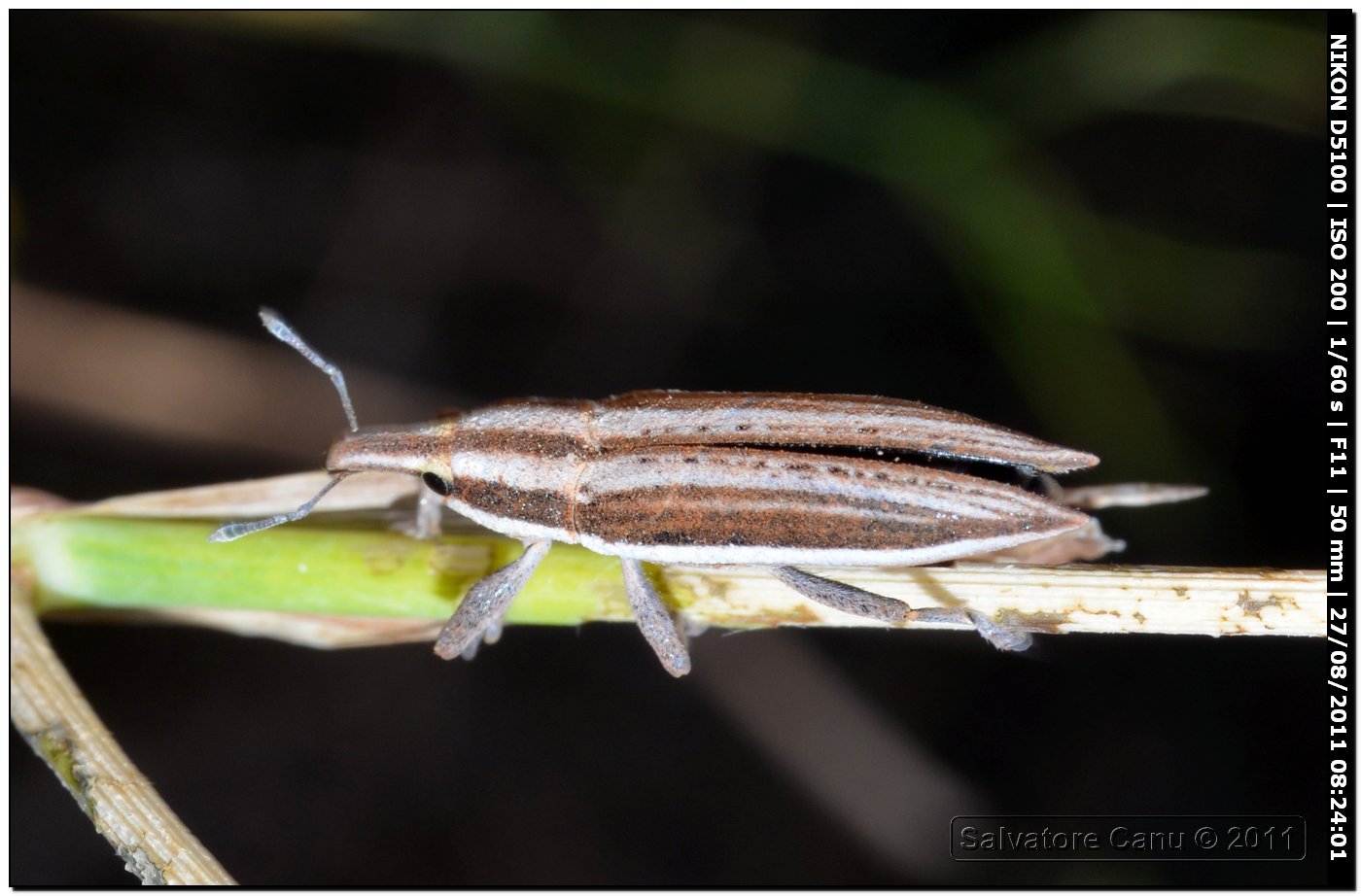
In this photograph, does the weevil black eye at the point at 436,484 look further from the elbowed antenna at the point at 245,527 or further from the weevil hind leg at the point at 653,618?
the weevil hind leg at the point at 653,618

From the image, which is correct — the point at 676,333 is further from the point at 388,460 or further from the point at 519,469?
the point at 388,460

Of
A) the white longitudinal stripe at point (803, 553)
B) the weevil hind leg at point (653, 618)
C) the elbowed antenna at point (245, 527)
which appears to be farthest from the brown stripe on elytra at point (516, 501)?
the elbowed antenna at point (245, 527)

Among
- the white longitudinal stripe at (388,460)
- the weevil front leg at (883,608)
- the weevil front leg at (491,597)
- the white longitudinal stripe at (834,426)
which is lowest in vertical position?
the weevil front leg at (491,597)

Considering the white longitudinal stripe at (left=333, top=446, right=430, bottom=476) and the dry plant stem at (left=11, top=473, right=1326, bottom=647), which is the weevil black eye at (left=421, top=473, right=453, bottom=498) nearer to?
the white longitudinal stripe at (left=333, top=446, right=430, bottom=476)

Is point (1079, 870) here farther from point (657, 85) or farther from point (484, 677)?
point (657, 85)

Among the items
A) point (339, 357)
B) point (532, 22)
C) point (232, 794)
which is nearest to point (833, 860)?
point (232, 794)

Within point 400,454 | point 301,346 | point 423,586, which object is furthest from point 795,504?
point 301,346

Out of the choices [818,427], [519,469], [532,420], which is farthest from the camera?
[532,420]
